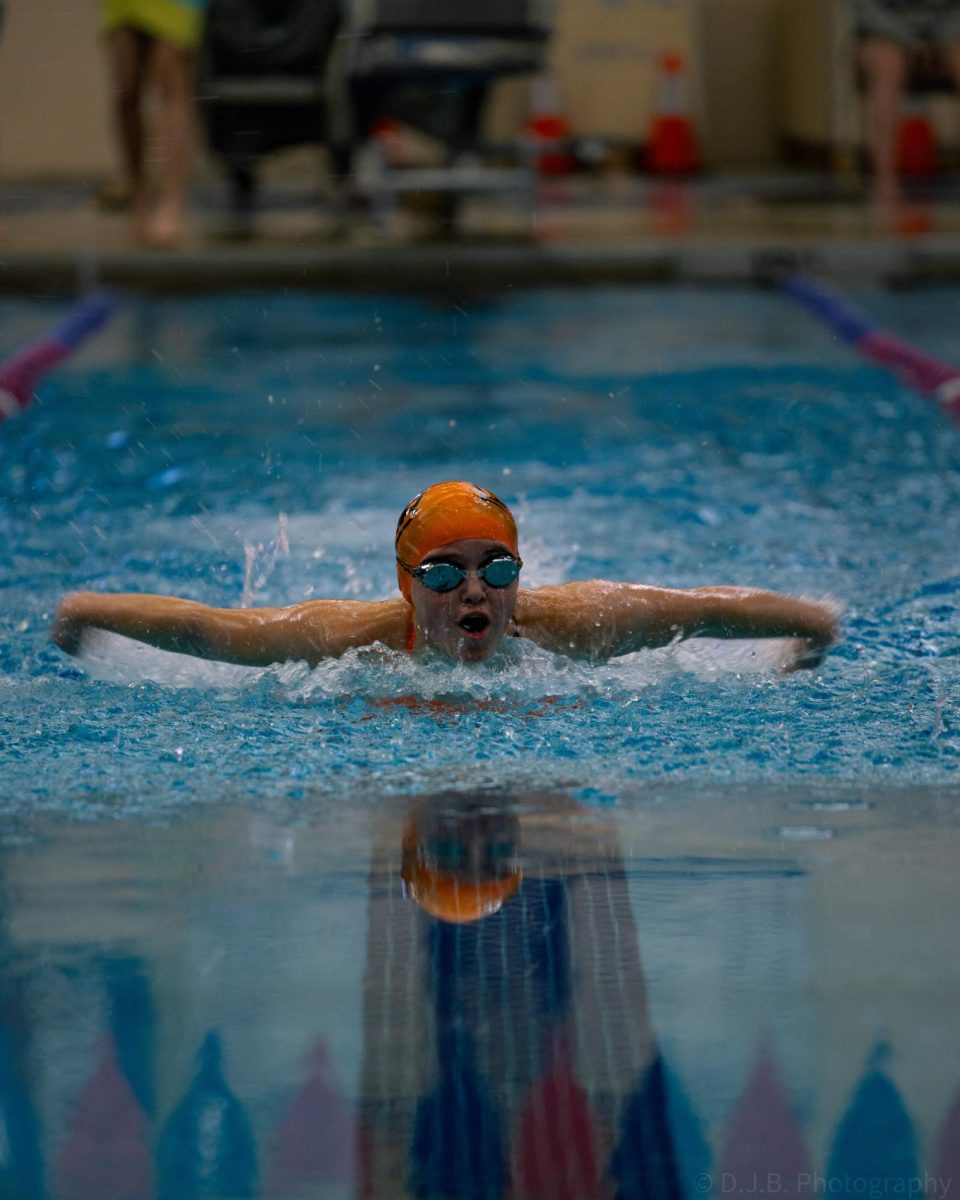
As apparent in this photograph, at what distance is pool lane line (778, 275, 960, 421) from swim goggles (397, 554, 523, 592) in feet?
9.54

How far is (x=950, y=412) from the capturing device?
5.37m

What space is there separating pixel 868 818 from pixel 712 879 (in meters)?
0.32

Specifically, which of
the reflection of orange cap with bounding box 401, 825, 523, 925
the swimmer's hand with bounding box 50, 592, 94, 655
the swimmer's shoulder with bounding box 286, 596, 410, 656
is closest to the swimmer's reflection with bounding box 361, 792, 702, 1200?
the reflection of orange cap with bounding box 401, 825, 523, 925

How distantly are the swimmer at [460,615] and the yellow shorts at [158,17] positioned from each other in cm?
532

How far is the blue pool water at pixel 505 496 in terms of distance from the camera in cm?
261

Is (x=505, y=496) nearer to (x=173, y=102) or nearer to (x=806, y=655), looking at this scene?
(x=806, y=655)

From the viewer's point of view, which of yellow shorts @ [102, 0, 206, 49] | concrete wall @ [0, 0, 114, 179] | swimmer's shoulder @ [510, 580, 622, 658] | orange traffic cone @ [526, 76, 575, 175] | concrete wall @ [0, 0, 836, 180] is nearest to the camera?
swimmer's shoulder @ [510, 580, 622, 658]

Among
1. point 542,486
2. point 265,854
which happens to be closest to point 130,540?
point 542,486

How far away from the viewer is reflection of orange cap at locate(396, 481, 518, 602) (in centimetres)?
284

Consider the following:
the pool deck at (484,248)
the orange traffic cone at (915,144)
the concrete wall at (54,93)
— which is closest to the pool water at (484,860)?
the pool deck at (484,248)

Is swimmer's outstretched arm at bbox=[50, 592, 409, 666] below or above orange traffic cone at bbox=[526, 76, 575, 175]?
below

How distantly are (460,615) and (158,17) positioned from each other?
5626 mm

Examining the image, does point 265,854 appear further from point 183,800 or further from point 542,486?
point 542,486

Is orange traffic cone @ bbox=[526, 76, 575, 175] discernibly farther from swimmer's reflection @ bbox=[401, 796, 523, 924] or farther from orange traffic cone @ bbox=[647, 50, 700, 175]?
swimmer's reflection @ bbox=[401, 796, 523, 924]
